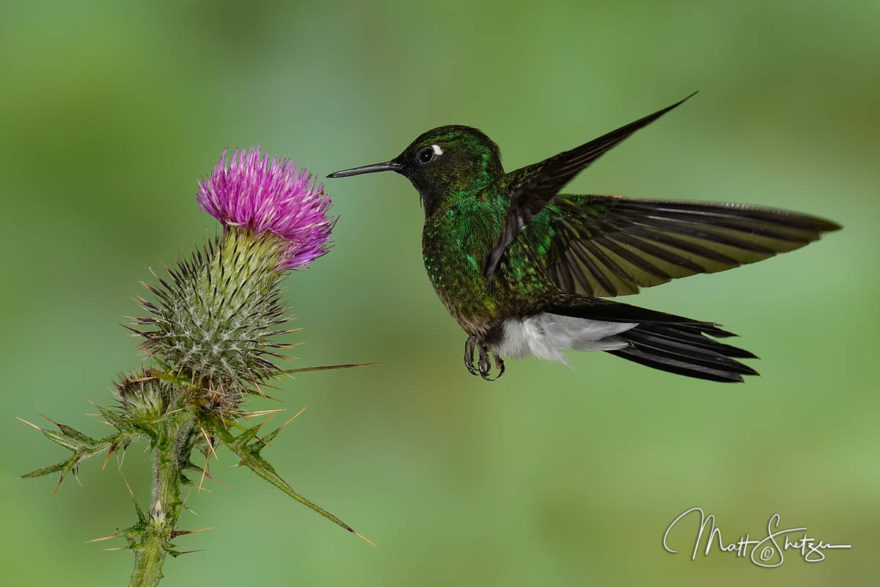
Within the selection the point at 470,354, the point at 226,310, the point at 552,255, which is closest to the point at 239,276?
the point at 226,310

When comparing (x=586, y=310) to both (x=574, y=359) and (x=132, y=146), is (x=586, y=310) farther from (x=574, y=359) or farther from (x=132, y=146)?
(x=132, y=146)

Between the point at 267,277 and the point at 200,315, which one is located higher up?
the point at 267,277

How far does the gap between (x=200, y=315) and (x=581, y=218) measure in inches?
47.3

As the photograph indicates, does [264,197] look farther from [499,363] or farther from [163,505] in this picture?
[163,505]

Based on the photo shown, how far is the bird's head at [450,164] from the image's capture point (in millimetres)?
2393

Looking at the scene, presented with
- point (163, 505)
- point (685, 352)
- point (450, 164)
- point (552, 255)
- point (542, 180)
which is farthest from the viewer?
point (552, 255)

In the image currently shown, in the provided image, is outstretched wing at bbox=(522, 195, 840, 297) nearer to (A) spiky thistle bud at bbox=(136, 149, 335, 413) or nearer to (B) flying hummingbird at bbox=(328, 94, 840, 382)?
(B) flying hummingbird at bbox=(328, 94, 840, 382)

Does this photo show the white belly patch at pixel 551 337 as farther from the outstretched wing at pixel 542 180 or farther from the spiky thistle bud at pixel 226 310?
the spiky thistle bud at pixel 226 310

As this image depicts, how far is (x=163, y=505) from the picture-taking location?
2150 millimetres

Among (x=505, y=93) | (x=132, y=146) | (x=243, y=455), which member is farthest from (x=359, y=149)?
(x=243, y=455)

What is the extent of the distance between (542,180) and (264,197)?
108 cm

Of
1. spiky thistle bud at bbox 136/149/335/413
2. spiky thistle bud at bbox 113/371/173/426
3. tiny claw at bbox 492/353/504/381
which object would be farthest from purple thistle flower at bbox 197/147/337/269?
tiny claw at bbox 492/353/504/381

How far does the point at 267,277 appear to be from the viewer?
280 cm

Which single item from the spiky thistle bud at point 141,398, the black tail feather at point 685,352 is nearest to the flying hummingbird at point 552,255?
the black tail feather at point 685,352
